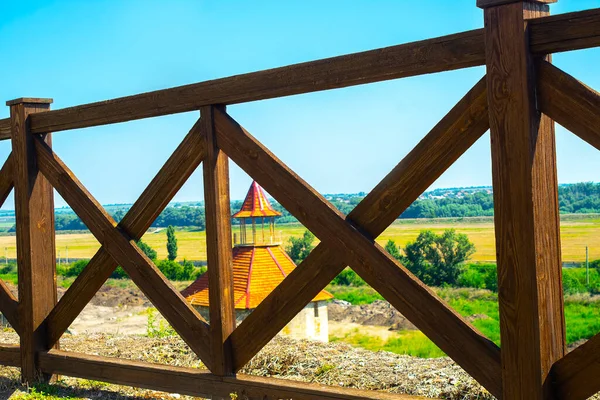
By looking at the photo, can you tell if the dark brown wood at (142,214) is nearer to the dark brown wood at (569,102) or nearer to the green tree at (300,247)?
the dark brown wood at (569,102)

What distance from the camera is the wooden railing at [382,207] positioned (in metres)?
2.63

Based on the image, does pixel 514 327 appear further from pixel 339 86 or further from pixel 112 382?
pixel 112 382

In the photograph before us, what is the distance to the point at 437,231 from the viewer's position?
203ft

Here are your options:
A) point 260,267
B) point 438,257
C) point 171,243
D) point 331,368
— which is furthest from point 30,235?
point 171,243

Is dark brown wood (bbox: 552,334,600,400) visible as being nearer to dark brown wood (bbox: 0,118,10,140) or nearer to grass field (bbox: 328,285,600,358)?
dark brown wood (bbox: 0,118,10,140)

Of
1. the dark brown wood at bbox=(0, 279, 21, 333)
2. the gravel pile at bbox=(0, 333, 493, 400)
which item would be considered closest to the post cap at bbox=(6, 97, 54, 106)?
the dark brown wood at bbox=(0, 279, 21, 333)

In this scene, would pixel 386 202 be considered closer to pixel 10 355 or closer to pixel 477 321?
pixel 10 355

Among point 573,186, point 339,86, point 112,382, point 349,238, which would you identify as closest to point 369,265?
point 349,238

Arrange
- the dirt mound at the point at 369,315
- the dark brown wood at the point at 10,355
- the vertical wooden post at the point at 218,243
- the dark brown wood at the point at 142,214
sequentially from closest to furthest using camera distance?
the vertical wooden post at the point at 218,243 < the dark brown wood at the point at 142,214 < the dark brown wood at the point at 10,355 < the dirt mound at the point at 369,315

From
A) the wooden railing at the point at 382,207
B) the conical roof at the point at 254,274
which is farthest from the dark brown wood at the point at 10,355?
the conical roof at the point at 254,274

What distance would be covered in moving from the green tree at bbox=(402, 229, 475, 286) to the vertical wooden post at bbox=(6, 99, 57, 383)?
4588cm

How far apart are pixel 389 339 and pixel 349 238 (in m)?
42.9

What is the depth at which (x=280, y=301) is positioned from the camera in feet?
11.4

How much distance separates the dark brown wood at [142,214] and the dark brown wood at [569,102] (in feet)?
5.88
